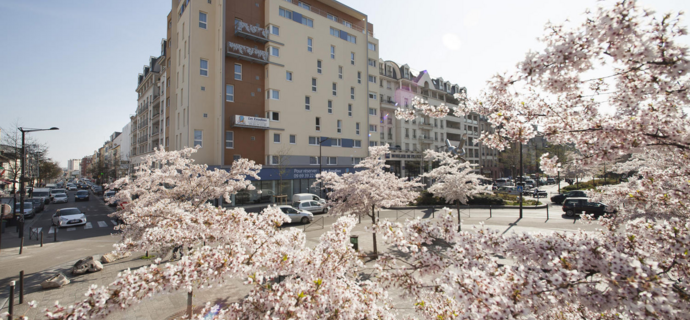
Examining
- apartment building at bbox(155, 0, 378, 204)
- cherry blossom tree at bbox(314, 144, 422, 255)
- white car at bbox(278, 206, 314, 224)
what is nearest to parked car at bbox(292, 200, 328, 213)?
white car at bbox(278, 206, 314, 224)

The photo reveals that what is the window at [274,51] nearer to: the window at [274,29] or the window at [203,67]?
the window at [274,29]

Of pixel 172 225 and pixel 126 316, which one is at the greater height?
pixel 172 225

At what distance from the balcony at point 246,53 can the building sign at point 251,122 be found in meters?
6.44

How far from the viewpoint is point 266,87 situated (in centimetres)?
3225

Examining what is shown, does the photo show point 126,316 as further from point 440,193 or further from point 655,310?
point 440,193

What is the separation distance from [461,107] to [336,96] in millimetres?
33711

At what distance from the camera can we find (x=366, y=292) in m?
3.35

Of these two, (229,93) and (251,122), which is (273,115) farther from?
(229,93)

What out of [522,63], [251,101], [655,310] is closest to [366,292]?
[655,310]

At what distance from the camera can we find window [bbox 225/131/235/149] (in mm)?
29594

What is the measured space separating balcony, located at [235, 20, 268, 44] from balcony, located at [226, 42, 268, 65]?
1362 mm

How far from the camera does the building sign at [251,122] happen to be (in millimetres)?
29266

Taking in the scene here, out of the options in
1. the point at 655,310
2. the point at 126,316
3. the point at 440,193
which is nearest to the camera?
the point at 655,310

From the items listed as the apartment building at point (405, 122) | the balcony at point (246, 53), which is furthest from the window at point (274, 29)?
the apartment building at point (405, 122)
